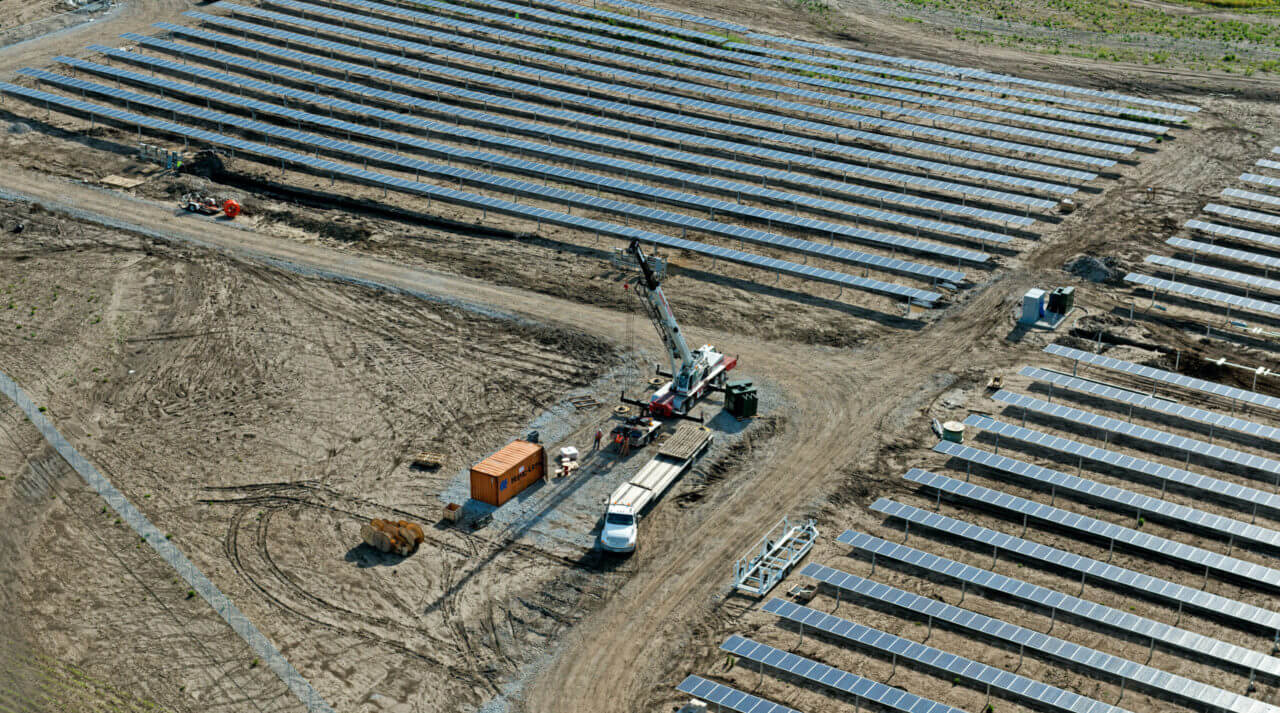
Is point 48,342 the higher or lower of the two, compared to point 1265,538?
lower

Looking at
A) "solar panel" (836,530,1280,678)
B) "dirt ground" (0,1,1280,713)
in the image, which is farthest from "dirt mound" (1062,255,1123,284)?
"solar panel" (836,530,1280,678)

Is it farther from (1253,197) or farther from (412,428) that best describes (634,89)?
(412,428)

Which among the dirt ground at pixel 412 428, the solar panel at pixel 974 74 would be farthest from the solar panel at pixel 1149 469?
the solar panel at pixel 974 74

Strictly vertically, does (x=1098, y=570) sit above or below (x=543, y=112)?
below

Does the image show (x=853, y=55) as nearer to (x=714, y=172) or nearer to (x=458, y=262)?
(x=714, y=172)

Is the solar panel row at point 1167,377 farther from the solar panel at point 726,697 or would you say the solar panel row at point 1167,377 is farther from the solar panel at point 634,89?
the solar panel at point 726,697

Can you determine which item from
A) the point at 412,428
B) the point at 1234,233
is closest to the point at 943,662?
the point at 412,428

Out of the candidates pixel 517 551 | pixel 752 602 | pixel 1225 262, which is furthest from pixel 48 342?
pixel 1225 262
